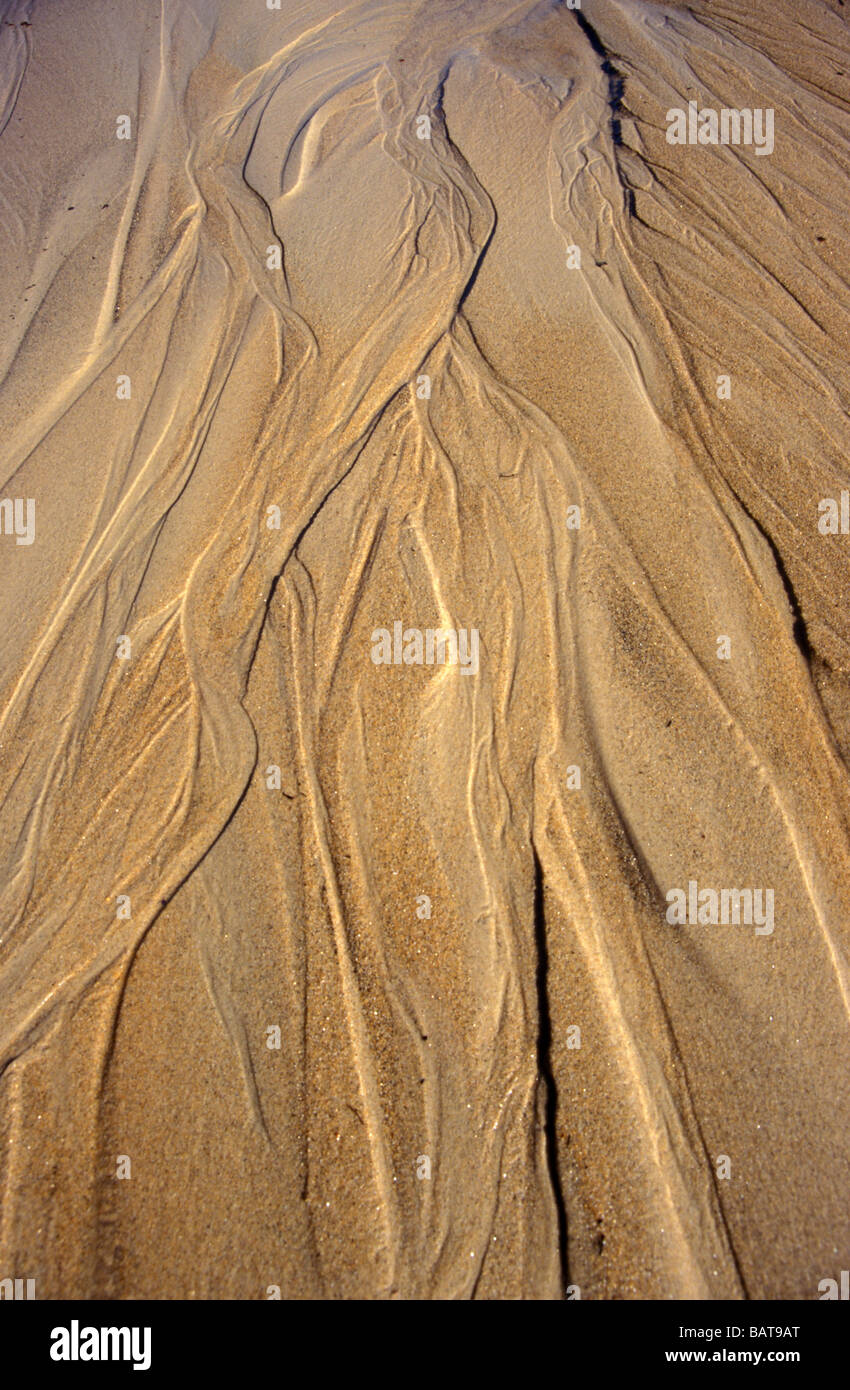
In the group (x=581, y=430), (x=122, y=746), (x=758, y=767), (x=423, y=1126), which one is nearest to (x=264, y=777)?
Result: (x=122, y=746)

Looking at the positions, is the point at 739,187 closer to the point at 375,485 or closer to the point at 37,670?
the point at 375,485

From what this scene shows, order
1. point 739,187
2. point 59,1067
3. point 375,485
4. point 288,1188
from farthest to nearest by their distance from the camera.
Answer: point 739,187 < point 375,485 < point 59,1067 < point 288,1188

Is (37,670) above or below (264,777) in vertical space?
above

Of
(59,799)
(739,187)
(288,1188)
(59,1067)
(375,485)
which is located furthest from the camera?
(739,187)

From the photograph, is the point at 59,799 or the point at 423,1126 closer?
the point at 423,1126
